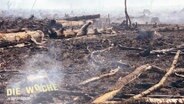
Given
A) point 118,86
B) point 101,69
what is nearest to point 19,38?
point 101,69

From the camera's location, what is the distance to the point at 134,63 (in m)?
12.0

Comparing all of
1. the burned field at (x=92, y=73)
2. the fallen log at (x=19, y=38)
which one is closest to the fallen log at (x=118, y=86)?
the burned field at (x=92, y=73)

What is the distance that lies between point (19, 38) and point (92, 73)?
6848mm

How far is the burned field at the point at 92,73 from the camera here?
294 inches

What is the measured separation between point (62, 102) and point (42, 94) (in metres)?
0.72

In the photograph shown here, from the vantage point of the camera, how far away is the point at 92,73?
1027 cm

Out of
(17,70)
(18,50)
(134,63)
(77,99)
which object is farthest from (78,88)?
(18,50)

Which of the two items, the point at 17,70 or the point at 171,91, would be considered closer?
the point at 171,91

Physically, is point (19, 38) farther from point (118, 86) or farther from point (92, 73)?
point (118, 86)

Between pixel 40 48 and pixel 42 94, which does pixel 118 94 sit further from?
pixel 40 48

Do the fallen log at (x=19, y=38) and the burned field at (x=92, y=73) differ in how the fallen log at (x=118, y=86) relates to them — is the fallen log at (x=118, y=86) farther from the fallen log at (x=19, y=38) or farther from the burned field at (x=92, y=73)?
the fallen log at (x=19, y=38)

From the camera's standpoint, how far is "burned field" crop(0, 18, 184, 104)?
24.5 feet

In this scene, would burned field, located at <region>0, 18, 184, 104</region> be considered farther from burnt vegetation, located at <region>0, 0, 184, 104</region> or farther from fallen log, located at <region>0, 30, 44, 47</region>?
fallen log, located at <region>0, 30, 44, 47</region>

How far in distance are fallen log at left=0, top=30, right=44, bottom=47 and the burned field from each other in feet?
0.66
